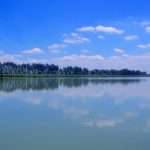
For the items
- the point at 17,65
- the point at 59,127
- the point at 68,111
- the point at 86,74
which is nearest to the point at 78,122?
the point at 59,127

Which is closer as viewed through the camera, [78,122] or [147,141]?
[147,141]

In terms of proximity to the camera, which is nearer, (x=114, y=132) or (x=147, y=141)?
(x=147, y=141)

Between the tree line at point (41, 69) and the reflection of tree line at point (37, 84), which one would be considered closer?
the reflection of tree line at point (37, 84)

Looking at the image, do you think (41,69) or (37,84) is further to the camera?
(41,69)

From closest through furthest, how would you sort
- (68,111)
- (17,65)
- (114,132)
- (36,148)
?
1. (36,148)
2. (114,132)
3. (68,111)
4. (17,65)

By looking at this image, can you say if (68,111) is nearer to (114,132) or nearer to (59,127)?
(59,127)

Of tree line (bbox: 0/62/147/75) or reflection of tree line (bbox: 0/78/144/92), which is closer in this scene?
reflection of tree line (bbox: 0/78/144/92)

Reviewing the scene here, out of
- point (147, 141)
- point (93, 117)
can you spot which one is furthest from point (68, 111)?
point (147, 141)

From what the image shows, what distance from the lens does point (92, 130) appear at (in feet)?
20.1

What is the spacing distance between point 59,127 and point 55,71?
216 feet

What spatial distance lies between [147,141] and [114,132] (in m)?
0.88

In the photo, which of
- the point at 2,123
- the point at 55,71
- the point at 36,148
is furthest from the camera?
the point at 55,71

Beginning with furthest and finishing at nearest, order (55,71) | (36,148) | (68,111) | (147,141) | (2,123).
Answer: (55,71)
(68,111)
(2,123)
(147,141)
(36,148)

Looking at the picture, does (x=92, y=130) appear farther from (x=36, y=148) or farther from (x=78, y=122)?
(x=36, y=148)
